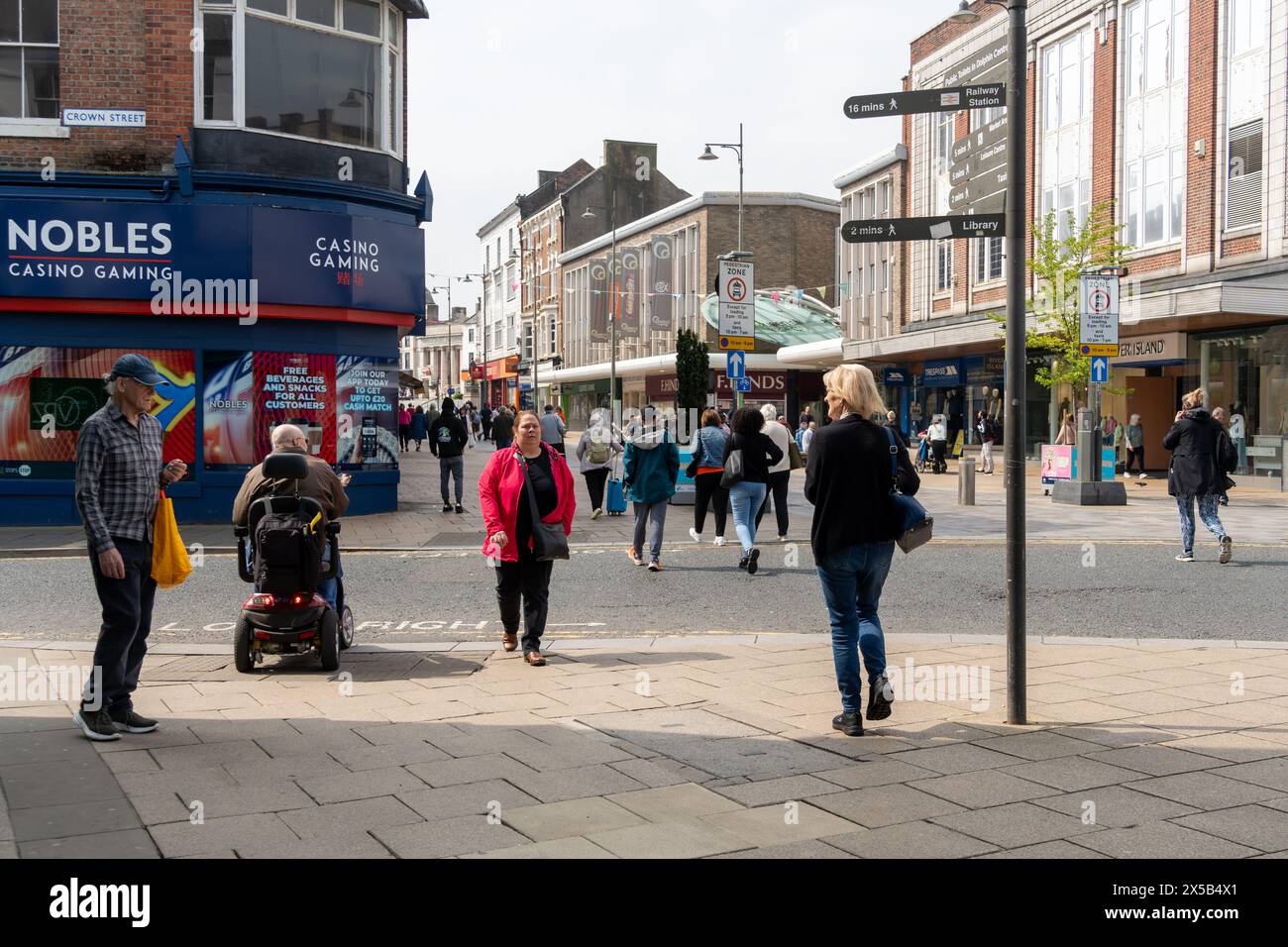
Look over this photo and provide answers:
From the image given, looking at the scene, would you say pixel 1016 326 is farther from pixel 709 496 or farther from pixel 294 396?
pixel 294 396

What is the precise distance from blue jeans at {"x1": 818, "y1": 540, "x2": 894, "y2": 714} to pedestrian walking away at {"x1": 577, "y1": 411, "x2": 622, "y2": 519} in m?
11.8

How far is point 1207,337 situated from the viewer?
96.5 feet

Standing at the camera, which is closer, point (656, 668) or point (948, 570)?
point (656, 668)

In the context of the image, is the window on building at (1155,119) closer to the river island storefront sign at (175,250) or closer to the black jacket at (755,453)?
the black jacket at (755,453)

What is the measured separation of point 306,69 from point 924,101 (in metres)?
13.9

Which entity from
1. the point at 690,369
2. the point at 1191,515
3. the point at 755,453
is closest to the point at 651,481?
the point at 755,453

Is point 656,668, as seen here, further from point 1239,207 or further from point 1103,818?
point 1239,207

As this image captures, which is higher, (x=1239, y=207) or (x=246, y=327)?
(x=1239, y=207)

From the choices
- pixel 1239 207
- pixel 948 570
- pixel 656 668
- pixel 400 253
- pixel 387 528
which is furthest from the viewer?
pixel 1239 207

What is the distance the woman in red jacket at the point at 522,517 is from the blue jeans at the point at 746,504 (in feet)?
15.3

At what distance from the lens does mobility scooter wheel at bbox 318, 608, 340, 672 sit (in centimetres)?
761

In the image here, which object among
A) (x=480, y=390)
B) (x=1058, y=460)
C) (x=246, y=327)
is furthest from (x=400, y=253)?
(x=480, y=390)
